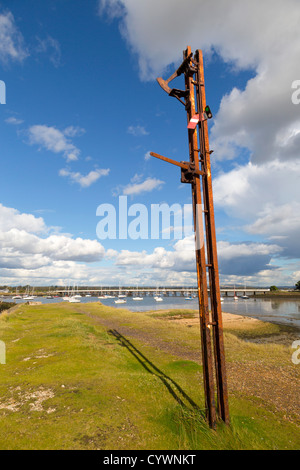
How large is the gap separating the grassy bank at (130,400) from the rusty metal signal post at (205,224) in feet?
4.17

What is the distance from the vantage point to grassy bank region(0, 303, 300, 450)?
288 inches

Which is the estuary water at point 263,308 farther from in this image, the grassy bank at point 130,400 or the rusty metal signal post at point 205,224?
the rusty metal signal post at point 205,224

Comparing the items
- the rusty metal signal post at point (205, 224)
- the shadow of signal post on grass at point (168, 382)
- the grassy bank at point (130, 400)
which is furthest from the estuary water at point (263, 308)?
the rusty metal signal post at point (205, 224)

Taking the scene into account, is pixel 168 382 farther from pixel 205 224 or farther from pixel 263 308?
pixel 263 308

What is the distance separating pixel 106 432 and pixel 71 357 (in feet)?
29.6

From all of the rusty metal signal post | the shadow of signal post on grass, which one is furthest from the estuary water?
the rusty metal signal post

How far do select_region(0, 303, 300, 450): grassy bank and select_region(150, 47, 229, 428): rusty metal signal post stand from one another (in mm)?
1272

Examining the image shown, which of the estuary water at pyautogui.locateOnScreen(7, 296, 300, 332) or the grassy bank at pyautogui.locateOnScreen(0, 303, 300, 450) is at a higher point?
the grassy bank at pyautogui.locateOnScreen(0, 303, 300, 450)

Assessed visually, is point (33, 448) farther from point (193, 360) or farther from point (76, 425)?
point (193, 360)

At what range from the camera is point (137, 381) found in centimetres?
1211

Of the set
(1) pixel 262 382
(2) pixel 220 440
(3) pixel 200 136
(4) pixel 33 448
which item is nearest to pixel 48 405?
(4) pixel 33 448

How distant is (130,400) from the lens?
10094 mm

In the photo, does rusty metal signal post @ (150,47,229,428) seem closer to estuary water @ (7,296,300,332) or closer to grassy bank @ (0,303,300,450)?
grassy bank @ (0,303,300,450)
